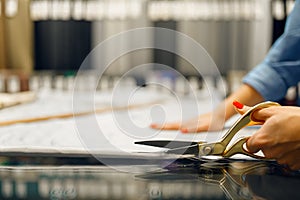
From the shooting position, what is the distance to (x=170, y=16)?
2.26 metres

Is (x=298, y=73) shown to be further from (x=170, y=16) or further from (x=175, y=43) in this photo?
(x=170, y=16)

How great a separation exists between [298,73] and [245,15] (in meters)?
1.37

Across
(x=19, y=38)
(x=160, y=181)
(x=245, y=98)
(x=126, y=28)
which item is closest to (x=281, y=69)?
(x=245, y=98)

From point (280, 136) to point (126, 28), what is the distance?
186 cm

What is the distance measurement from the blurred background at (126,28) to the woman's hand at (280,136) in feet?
5.48

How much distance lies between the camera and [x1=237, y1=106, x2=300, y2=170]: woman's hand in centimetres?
50

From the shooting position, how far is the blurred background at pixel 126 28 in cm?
222

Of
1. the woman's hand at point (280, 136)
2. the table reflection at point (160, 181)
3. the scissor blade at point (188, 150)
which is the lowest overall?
the table reflection at point (160, 181)

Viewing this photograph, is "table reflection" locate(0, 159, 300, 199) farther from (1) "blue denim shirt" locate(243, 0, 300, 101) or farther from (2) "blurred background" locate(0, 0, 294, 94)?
(2) "blurred background" locate(0, 0, 294, 94)

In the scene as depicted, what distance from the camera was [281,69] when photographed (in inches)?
37.0

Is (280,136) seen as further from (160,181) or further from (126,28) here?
(126,28)

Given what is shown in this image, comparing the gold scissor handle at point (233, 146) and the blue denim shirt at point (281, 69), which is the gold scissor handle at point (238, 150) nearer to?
the gold scissor handle at point (233, 146)

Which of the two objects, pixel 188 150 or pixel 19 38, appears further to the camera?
pixel 19 38

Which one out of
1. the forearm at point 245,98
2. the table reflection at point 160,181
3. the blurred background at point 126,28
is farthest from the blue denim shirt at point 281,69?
the blurred background at point 126,28
